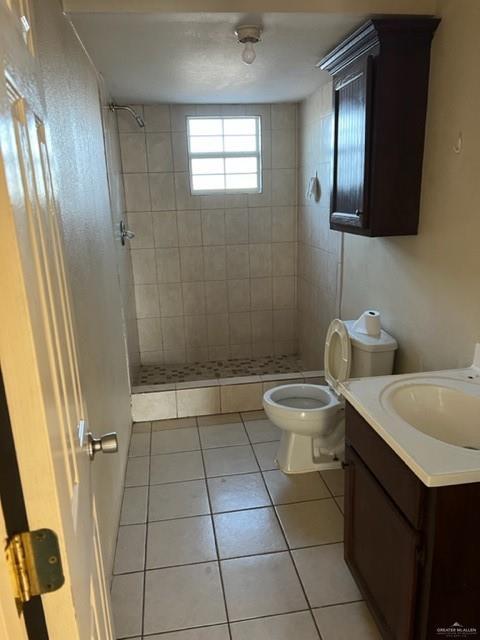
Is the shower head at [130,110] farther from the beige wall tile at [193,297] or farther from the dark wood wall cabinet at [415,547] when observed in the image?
the dark wood wall cabinet at [415,547]

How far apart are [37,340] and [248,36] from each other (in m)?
1.94

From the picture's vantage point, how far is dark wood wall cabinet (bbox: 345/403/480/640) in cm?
116

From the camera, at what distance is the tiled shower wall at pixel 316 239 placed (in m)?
3.22

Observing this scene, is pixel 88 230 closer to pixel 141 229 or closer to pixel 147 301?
pixel 141 229

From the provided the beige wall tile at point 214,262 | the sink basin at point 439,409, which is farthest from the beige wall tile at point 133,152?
the sink basin at point 439,409

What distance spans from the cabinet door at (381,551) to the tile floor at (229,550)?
0.21m

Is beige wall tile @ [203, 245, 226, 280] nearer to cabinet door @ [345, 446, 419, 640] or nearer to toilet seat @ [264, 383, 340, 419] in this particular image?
toilet seat @ [264, 383, 340, 419]

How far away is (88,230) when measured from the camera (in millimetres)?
1938

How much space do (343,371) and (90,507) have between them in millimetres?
1565

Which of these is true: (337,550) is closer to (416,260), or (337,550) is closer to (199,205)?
(416,260)

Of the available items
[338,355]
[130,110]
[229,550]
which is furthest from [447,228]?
[130,110]

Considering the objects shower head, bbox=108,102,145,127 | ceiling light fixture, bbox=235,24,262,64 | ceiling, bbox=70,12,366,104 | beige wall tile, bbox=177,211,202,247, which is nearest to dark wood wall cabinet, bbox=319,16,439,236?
ceiling, bbox=70,12,366,104

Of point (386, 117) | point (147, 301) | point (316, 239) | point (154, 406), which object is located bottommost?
point (154, 406)

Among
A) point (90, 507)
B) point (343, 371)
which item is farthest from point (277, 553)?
point (90, 507)
